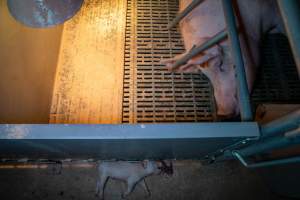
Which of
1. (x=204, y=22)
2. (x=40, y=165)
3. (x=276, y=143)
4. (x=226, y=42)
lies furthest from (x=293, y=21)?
(x=40, y=165)

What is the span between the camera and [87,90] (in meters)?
1.48

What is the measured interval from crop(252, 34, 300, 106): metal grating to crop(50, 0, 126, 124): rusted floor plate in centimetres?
94

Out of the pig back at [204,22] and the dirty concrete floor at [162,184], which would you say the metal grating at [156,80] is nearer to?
the pig back at [204,22]

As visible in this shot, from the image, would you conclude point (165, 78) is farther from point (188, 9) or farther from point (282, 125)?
point (282, 125)

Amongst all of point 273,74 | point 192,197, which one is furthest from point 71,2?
point 273,74

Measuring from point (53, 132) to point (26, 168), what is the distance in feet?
2.94

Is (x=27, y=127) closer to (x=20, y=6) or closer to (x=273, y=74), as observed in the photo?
(x=20, y=6)

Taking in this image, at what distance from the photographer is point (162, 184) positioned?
4.70ft

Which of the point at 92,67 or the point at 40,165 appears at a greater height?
the point at 92,67

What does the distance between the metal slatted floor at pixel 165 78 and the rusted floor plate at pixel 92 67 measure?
0.06m

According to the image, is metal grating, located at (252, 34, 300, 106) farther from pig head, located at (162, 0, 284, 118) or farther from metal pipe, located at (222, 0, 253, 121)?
metal pipe, located at (222, 0, 253, 121)

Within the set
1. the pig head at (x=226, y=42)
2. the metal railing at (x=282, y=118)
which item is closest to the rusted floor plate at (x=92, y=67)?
the pig head at (x=226, y=42)

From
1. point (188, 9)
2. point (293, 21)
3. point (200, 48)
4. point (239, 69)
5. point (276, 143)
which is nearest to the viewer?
point (293, 21)

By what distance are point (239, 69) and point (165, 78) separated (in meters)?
0.64
